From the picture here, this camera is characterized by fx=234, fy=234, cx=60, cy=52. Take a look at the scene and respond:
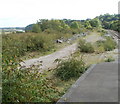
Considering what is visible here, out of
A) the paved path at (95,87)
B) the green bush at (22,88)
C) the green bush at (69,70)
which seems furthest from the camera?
the green bush at (69,70)

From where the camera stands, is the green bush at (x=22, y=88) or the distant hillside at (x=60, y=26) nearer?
the green bush at (x=22, y=88)

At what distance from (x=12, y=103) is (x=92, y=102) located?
5.08 ft

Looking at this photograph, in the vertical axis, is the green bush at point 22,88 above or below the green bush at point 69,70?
above

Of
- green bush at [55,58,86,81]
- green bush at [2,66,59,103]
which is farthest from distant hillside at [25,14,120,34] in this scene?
green bush at [2,66,59,103]

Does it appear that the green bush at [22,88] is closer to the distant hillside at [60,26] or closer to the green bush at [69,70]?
the green bush at [69,70]

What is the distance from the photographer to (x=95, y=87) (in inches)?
223

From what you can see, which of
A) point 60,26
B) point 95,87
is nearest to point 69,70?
point 95,87

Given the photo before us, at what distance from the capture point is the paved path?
4.82 meters

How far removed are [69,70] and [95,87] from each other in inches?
65.7

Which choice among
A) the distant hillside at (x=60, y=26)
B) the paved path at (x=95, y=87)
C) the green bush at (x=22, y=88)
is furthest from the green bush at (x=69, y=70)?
the distant hillside at (x=60, y=26)

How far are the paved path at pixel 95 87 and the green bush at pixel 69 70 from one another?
278 mm

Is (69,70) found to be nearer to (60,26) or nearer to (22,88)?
(22,88)

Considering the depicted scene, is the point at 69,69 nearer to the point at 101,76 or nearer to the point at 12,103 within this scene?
the point at 101,76

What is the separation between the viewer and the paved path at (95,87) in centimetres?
482
